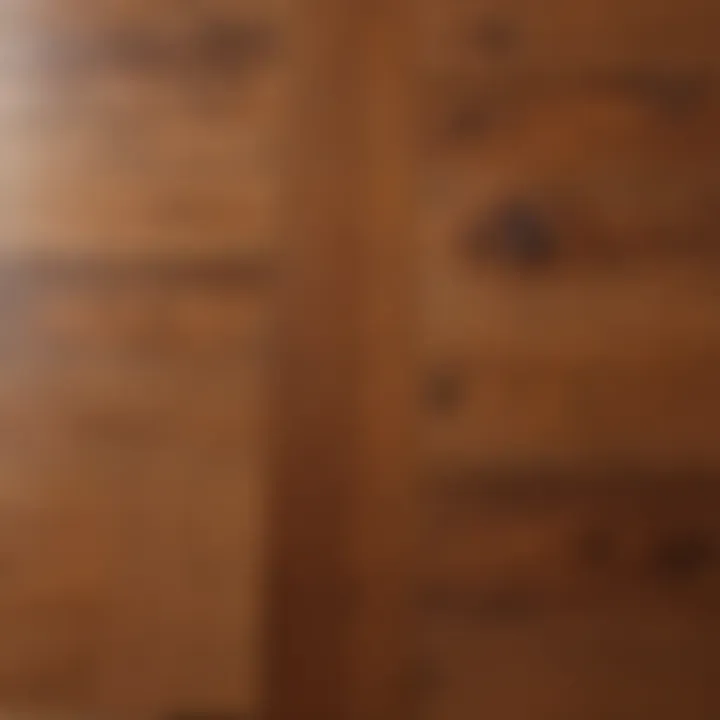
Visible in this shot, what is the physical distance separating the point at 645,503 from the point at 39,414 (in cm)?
46

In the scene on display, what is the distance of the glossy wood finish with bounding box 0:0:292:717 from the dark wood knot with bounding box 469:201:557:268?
0.16 meters

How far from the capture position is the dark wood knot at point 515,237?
0.75 meters

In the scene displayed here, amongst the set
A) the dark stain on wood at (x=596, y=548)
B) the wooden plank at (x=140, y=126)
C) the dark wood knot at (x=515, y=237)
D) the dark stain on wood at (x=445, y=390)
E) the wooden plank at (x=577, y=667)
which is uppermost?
the wooden plank at (x=140, y=126)

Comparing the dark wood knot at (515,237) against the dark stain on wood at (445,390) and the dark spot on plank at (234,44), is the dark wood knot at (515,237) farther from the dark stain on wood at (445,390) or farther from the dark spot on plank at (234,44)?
the dark spot on plank at (234,44)

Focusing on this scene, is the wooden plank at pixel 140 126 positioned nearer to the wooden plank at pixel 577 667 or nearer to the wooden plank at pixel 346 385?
the wooden plank at pixel 346 385

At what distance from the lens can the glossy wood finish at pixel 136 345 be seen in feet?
2.38

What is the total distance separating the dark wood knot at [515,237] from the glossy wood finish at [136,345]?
0.16 meters

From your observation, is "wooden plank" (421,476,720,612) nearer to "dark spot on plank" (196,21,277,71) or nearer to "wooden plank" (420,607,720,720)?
"wooden plank" (420,607,720,720)

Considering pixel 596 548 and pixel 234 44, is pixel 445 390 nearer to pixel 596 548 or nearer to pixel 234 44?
pixel 596 548

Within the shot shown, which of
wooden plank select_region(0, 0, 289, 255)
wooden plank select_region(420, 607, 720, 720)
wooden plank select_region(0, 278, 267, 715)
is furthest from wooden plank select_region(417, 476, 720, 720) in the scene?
wooden plank select_region(0, 0, 289, 255)

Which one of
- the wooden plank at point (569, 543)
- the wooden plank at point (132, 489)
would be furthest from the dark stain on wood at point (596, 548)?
the wooden plank at point (132, 489)

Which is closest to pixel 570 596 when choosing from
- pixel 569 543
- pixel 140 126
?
pixel 569 543

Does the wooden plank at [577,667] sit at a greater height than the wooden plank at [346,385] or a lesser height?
lesser

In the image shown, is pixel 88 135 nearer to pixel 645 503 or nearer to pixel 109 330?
pixel 109 330
